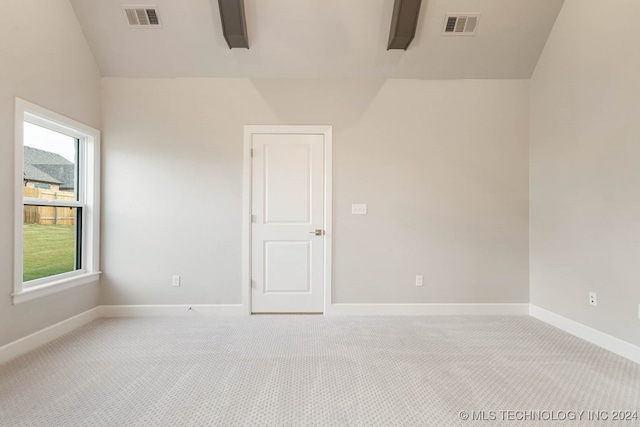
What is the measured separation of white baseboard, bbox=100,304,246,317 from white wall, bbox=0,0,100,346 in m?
0.23

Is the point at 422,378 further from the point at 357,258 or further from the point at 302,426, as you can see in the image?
the point at 357,258

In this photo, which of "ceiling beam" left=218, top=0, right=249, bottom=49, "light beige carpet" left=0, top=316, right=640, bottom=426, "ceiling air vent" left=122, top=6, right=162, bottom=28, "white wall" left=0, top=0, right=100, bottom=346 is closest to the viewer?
"light beige carpet" left=0, top=316, right=640, bottom=426

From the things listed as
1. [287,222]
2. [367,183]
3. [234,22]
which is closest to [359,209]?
[367,183]

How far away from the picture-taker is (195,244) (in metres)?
3.35

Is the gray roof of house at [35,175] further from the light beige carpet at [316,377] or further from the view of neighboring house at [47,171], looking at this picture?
the light beige carpet at [316,377]

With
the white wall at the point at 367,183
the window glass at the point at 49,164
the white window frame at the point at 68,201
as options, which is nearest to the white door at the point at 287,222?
the white wall at the point at 367,183

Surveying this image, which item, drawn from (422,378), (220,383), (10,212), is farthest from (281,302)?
(10,212)

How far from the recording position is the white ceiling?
2.89 meters

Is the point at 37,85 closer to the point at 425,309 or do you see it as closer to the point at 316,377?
the point at 316,377

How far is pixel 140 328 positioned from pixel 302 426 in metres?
2.16

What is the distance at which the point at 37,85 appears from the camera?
253 centimetres

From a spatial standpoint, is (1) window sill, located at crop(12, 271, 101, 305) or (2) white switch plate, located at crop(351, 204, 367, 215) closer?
(1) window sill, located at crop(12, 271, 101, 305)

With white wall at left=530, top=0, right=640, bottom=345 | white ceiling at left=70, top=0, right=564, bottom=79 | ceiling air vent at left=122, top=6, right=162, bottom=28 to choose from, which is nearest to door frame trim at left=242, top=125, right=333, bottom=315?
white ceiling at left=70, top=0, right=564, bottom=79

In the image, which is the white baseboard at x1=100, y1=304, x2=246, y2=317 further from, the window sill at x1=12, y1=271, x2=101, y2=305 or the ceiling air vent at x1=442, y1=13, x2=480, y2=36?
the ceiling air vent at x1=442, y1=13, x2=480, y2=36
